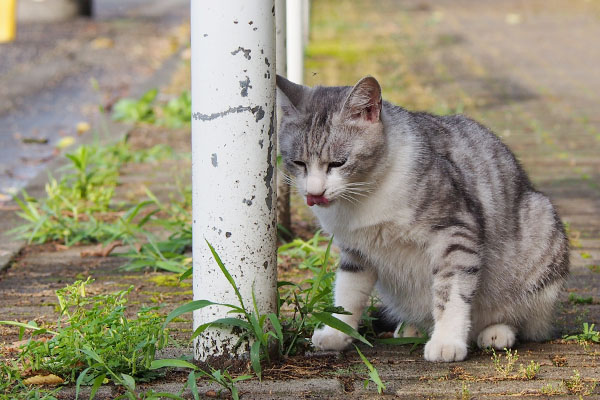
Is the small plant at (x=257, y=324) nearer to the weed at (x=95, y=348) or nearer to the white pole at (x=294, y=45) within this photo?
the weed at (x=95, y=348)

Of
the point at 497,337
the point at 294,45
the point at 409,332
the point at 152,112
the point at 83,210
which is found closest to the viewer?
the point at 497,337

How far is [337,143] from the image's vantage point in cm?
336

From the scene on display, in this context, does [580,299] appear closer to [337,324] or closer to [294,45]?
[337,324]

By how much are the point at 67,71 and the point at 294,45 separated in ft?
19.3

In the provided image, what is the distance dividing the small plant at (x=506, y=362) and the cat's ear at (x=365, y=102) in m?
1.01

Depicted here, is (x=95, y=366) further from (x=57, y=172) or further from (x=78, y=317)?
(x=57, y=172)

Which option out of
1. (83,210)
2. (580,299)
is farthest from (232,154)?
(83,210)

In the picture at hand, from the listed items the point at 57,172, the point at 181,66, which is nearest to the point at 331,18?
the point at 181,66

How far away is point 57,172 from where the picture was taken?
652cm

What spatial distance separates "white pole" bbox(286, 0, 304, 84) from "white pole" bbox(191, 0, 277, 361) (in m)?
2.78

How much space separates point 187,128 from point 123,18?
860 cm

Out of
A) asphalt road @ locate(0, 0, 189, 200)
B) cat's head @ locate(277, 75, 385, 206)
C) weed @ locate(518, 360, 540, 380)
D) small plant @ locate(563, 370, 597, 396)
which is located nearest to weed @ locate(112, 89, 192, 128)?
asphalt road @ locate(0, 0, 189, 200)

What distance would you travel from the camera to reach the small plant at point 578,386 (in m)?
3.08

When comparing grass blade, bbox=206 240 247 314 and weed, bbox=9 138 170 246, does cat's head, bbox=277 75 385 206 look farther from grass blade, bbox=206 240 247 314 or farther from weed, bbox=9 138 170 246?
weed, bbox=9 138 170 246
